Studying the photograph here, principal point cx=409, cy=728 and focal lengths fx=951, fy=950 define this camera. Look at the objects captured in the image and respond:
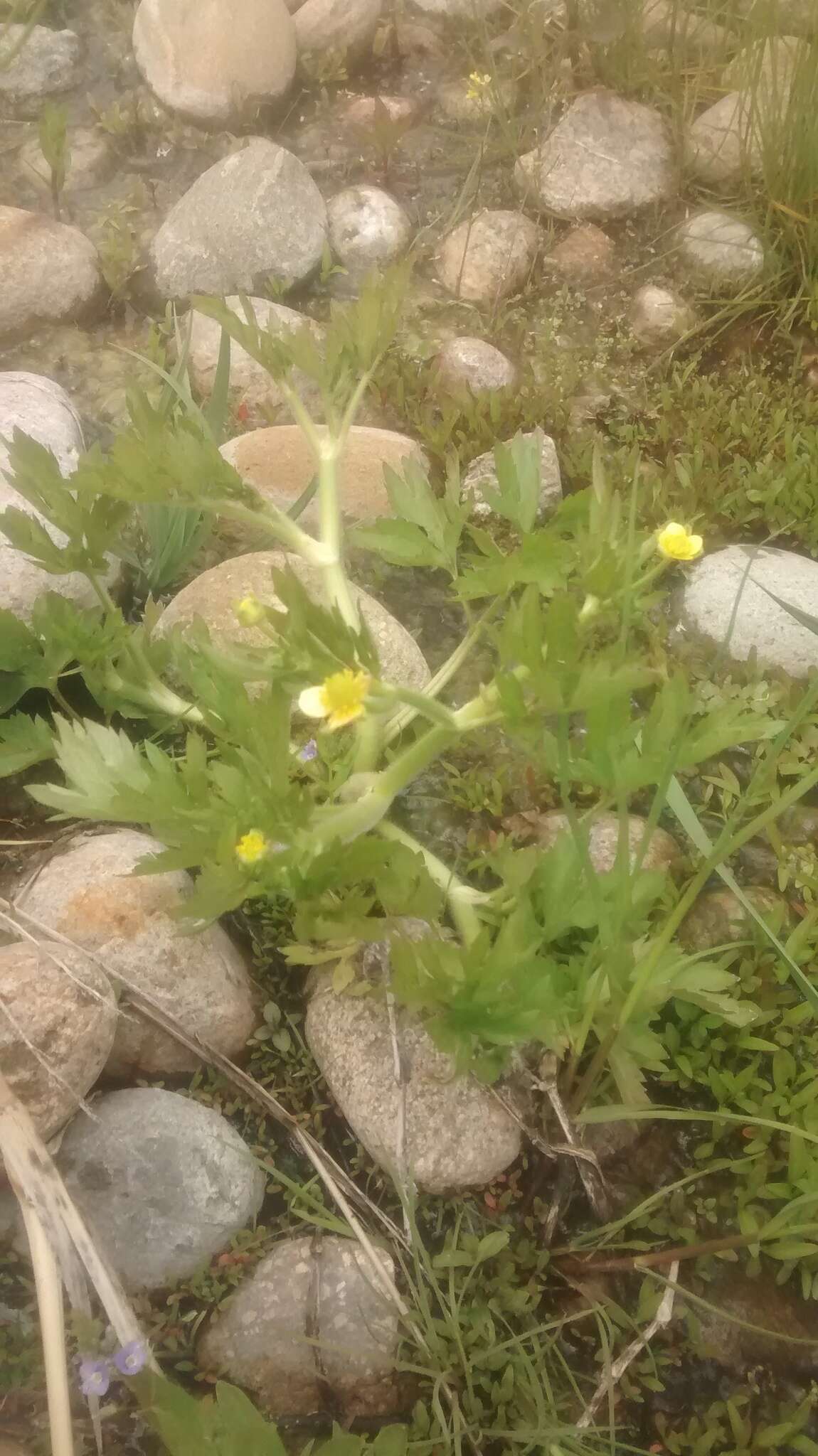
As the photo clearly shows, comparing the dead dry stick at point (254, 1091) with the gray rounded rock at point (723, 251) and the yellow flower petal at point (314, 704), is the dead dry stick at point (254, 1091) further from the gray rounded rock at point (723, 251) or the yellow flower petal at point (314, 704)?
the gray rounded rock at point (723, 251)

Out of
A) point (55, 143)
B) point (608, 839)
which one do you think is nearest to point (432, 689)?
point (608, 839)

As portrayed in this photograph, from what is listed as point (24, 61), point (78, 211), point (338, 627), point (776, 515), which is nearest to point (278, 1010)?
point (338, 627)

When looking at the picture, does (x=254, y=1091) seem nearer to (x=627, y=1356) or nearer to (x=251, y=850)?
(x=251, y=850)

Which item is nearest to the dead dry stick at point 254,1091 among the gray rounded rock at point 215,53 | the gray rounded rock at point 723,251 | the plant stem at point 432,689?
the plant stem at point 432,689

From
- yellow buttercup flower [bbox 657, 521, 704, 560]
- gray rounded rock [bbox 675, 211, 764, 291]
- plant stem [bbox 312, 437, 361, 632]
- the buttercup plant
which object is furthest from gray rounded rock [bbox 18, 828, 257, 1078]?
gray rounded rock [bbox 675, 211, 764, 291]

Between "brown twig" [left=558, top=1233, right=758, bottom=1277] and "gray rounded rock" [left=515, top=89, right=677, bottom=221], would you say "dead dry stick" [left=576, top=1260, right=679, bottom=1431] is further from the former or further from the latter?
"gray rounded rock" [left=515, top=89, right=677, bottom=221]

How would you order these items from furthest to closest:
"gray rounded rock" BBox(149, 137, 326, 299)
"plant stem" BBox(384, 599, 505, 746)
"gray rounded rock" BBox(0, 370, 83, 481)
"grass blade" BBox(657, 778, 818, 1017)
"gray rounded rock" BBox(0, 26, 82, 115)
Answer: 1. "gray rounded rock" BBox(0, 26, 82, 115)
2. "gray rounded rock" BBox(149, 137, 326, 299)
3. "gray rounded rock" BBox(0, 370, 83, 481)
4. "plant stem" BBox(384, 599, 505, 746)
5. "grass blade" BBox(657, 778, 818, 1017)
